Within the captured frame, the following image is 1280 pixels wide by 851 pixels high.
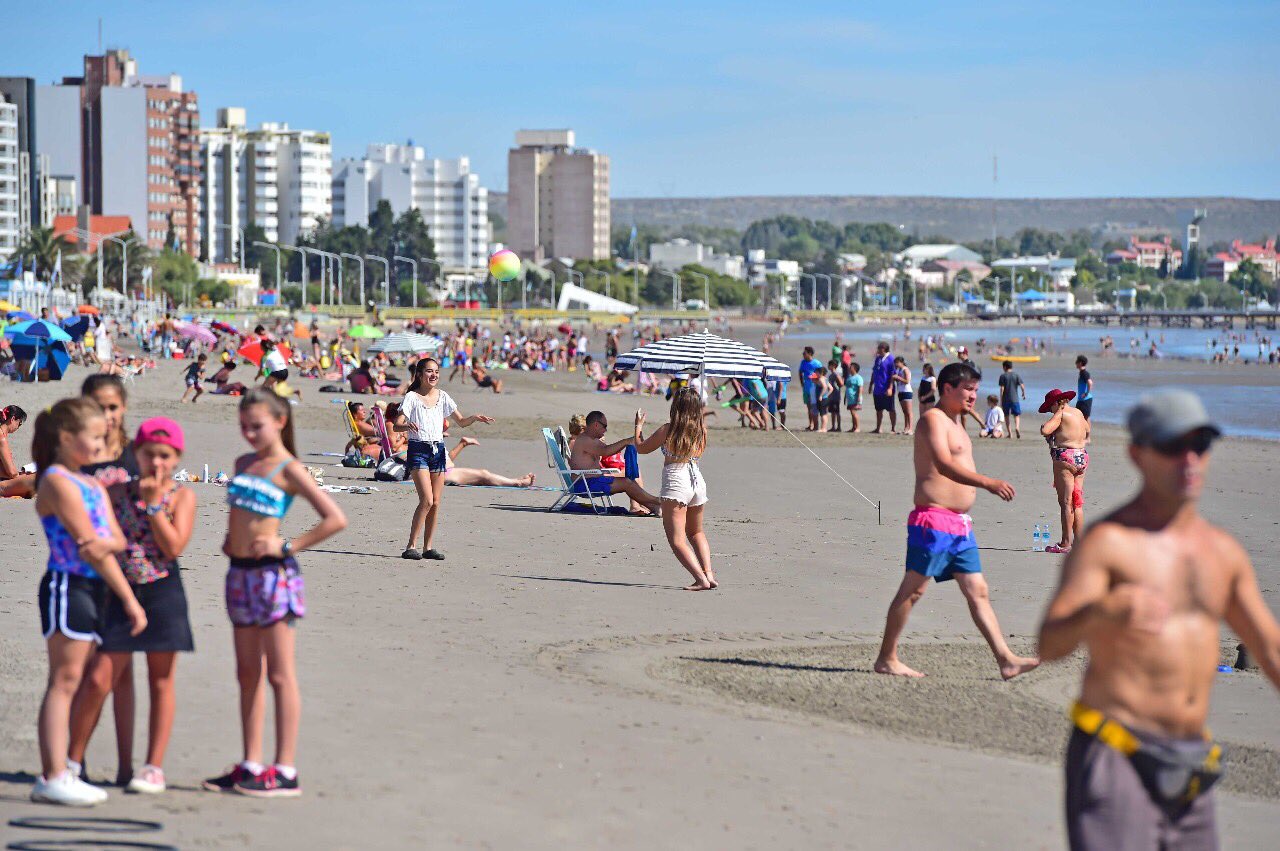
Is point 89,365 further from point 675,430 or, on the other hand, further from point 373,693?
point 373,693

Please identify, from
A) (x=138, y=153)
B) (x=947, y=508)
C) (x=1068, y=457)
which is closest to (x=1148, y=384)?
(x=1068, y=457)

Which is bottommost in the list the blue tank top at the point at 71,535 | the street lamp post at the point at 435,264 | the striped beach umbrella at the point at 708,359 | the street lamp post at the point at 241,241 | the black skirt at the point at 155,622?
the black skirt at the point at 155,622

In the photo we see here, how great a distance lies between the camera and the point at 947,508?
741cm

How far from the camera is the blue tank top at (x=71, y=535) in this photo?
4.95 meters

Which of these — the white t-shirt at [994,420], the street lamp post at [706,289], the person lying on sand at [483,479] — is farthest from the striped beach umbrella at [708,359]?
the street lamp post at [706,289]

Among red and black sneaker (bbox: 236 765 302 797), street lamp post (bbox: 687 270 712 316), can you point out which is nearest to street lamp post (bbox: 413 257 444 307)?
street lamp post (bbox: 687 270 712 316)

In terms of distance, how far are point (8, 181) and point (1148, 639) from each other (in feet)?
459

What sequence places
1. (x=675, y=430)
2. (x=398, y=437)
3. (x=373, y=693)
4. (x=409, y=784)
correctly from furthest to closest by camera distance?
(x=398, y=437) < (x=675, y=430) < (x=373, y=693) < (x=409, y=784)

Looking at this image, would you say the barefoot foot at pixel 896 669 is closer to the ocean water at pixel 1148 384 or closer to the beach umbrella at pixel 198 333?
the ocean water at pixel 1148 384

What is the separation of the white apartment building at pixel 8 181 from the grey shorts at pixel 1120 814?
13710cm

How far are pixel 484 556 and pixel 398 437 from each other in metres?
5.46

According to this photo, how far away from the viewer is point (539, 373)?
155 ft

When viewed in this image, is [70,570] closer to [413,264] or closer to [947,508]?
[947,508]

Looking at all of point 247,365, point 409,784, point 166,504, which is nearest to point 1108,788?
point 409,784
